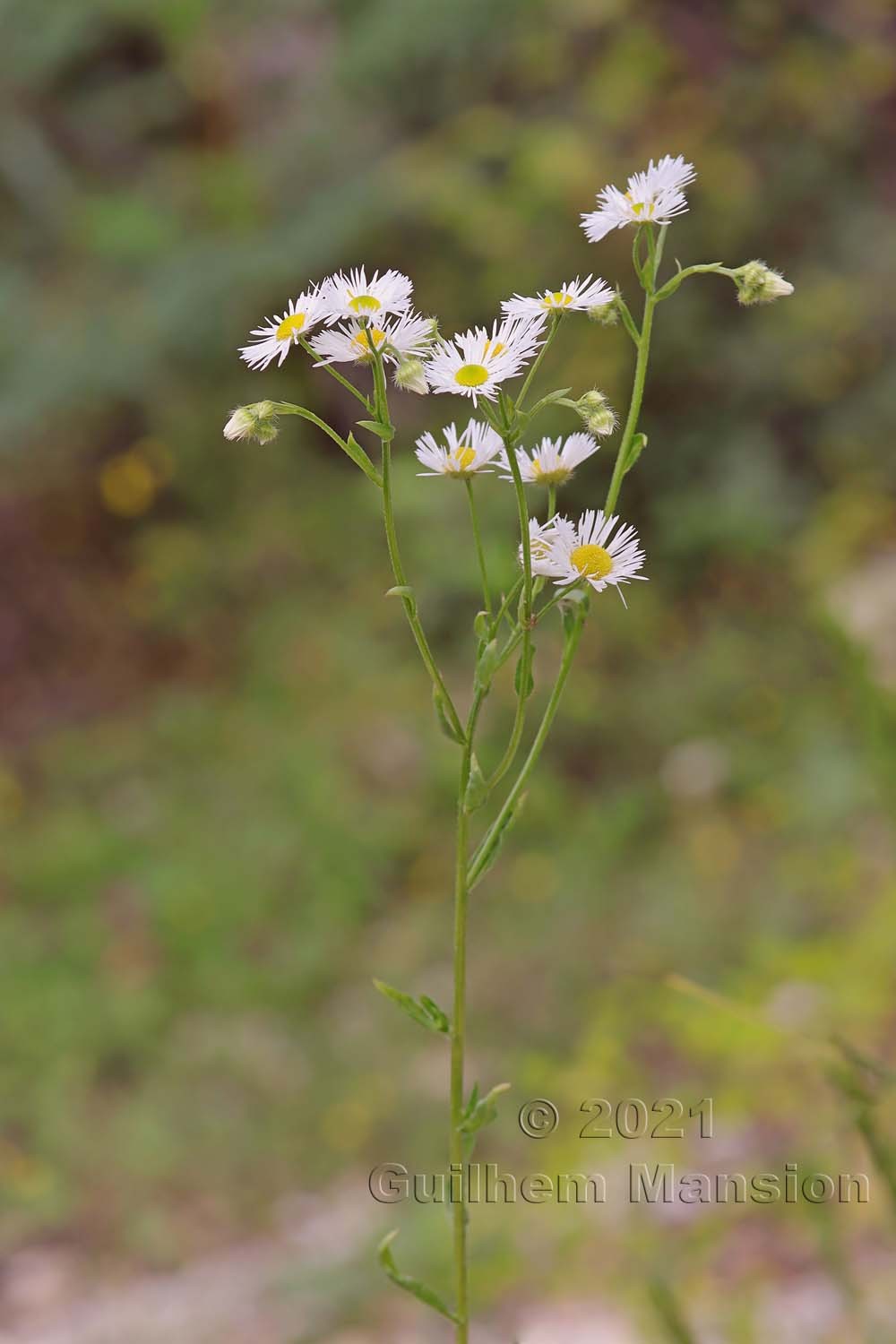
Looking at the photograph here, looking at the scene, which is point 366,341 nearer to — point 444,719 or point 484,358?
point 484,358

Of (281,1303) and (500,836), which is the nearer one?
(500,836)

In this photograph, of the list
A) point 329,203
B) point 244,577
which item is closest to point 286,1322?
point 244,577

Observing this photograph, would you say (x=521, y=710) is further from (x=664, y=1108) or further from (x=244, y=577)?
(x=244, y=577)

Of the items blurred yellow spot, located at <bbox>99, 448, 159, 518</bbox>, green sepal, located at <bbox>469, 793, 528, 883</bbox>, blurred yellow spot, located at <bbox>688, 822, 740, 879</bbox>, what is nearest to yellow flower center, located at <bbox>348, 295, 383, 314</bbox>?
green sepal, located at <bbox>469, 793, 528, 883</bbox>

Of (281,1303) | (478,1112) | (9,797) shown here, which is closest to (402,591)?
(478,1112)

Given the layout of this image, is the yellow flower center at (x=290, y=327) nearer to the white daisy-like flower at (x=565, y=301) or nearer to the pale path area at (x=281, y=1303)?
the white daisy-like flower at (x=565, y=301)

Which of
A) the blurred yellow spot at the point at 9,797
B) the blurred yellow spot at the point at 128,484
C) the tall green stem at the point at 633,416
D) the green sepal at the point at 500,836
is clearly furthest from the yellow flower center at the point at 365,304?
the blurred yellow spot at the point at 128,484
